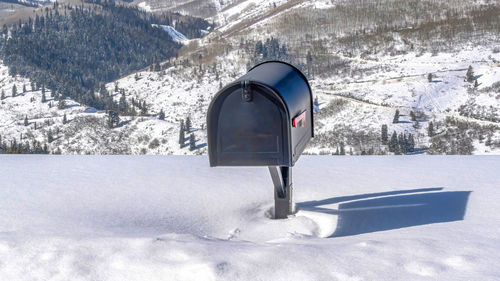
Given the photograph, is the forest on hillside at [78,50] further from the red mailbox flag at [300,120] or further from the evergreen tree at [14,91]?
the red mailbox flag at [300,120]

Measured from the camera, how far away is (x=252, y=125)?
17.0 feet

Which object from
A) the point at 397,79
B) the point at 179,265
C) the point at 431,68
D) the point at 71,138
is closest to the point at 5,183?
the point at 179,265

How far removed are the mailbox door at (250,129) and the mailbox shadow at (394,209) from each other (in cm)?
121

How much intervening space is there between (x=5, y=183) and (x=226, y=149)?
14.4 ft

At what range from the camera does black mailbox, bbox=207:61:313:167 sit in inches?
202

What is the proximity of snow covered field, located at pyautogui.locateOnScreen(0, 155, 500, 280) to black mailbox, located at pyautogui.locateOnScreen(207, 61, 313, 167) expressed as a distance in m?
0.86

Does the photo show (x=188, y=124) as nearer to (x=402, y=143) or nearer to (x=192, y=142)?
(x=192, y=142)

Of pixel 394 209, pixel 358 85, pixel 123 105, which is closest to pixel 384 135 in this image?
pixel 358 85

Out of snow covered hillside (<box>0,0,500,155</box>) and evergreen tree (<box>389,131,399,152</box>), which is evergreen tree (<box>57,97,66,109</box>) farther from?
evergreen tree (<box>389,131,399,152</box>)

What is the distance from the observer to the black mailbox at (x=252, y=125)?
16.9 ft

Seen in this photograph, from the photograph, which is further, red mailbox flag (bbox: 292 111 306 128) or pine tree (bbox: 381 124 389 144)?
pine tree (bbox: 381 124 389 144)

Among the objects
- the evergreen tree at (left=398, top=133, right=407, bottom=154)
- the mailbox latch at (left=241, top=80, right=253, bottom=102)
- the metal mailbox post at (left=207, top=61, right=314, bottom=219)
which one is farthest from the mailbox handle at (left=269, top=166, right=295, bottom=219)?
the evergreen tree at (left=398, top=133, right=407, bottom=154)

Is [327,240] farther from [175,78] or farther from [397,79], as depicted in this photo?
[175,78]

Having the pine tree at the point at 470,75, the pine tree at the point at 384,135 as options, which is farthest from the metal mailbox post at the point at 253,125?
the pine tree at the point at 470,75
